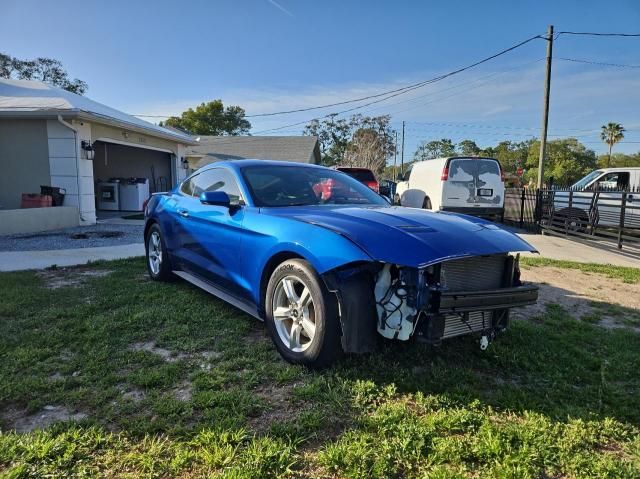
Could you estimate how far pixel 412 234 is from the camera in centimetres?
278

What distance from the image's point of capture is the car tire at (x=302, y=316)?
9.16ft

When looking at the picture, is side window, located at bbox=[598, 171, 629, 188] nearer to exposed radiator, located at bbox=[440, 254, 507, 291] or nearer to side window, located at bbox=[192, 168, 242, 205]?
exposed radiator, located at bbox=[440, 254, 507, 291]

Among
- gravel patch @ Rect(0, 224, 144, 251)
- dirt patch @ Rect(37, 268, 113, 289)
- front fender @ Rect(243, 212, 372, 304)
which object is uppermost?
front fender @ Rect(243, 212, 372, 304)

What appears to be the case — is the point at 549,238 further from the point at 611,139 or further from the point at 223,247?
the point at 611,139

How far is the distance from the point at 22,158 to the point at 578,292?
42.5 feet

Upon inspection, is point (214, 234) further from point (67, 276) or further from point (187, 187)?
point (67, 276)

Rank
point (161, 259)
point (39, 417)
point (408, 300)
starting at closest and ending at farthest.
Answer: point (39, 417), point (408, 300), point (161, 259)

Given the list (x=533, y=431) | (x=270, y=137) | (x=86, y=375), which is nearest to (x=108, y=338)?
(x=86, y=375)

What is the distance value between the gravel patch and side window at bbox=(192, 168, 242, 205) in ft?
15.7

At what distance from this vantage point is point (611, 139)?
199 feet

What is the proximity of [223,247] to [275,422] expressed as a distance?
72.2 inches

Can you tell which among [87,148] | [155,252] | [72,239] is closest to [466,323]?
[155,252]

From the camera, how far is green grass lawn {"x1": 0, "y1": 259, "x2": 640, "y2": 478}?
2.08m

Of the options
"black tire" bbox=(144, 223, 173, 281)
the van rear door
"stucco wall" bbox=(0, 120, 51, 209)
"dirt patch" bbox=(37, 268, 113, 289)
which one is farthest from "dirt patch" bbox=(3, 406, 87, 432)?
"stucco wall" bbox=(0, 120, 51, 209)
